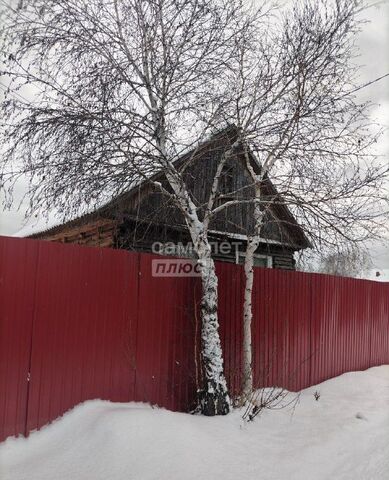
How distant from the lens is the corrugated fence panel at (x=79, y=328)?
3959mm

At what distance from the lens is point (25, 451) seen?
366 centimetres

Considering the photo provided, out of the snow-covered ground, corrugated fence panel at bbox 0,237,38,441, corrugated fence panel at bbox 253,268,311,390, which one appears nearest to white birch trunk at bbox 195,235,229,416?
the snow-covered ground

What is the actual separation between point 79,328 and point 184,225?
286cm

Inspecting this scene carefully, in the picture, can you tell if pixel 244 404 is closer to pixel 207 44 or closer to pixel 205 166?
pixel 205 166

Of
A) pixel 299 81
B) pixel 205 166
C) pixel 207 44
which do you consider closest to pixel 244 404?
pixel 205 166

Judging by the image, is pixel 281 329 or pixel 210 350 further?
pixel 281 329

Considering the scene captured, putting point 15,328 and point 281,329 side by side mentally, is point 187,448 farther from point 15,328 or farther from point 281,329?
point 281,329

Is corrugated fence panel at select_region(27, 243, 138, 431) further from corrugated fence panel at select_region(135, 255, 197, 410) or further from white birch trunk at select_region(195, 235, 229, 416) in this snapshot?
white birch trunk at select_region(195, 235, 229, 416)

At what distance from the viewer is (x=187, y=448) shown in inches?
147

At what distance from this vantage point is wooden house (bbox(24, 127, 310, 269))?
19.7ft

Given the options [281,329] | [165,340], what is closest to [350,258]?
[281,329]

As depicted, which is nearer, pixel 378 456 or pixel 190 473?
pixel 190 473

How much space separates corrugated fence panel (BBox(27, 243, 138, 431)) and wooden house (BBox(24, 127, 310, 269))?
4.44 feet

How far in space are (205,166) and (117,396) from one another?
12.4ft
